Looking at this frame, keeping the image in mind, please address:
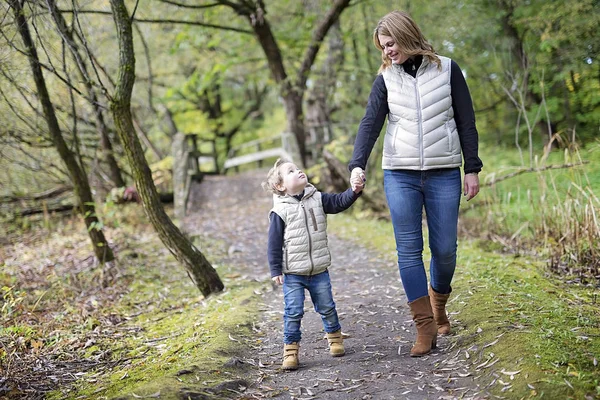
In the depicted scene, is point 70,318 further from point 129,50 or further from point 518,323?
point 518,323

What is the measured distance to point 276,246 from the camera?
361cm

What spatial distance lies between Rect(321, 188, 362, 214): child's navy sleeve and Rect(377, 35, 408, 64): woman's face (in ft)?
2.87

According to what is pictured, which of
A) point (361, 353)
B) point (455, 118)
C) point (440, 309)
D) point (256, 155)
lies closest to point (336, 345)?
point (361, 353)

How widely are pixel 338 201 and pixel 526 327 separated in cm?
143

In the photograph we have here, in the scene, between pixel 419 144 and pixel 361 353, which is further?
pixel 361 353

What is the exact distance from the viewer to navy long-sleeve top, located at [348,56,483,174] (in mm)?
3385

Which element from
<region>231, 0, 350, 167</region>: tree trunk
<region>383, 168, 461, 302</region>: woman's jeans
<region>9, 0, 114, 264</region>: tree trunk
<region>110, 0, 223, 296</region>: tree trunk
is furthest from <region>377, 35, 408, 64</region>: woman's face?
<region>231, 0, 350, 167</region>: tree trunk

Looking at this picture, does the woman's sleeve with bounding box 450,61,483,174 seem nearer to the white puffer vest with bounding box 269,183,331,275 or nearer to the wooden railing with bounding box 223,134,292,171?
the white puffer vest with bounding box 269,183,331,275

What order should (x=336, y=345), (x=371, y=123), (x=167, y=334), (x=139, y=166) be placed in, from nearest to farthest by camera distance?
(x=371, y=123)
(x=336, y=345)
(x=167, y=334)
(x=139, y=166)

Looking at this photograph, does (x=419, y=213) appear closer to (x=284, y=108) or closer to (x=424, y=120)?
(x=424, y=120)

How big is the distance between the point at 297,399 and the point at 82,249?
259 inches

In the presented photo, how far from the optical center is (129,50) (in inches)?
200

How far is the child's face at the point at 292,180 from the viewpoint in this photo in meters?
3.62

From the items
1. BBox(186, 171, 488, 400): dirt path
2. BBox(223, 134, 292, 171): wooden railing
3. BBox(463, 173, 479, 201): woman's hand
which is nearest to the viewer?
BBox(186, 171, 488, 400): dirt path
